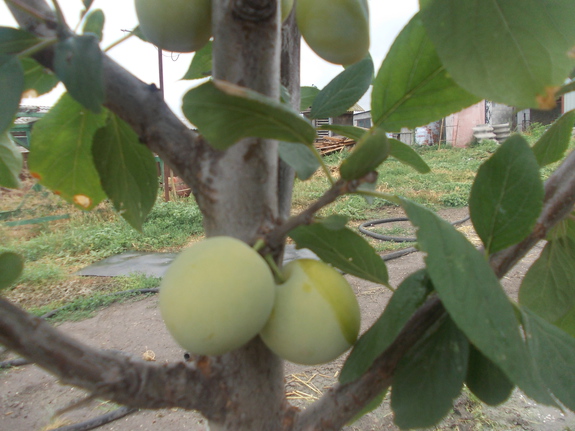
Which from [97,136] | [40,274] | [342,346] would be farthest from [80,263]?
[342,346]

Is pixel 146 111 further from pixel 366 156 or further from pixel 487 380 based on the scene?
pixel 487 380

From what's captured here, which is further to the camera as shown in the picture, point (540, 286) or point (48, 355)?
point (540, 286)

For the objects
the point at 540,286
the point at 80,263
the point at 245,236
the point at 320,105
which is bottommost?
the point at 80,263

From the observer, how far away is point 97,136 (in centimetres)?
48

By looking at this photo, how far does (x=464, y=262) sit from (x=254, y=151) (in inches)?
7.2

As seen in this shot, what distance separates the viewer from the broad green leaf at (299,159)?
1.30 feet

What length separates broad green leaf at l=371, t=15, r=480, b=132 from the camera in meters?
0.37

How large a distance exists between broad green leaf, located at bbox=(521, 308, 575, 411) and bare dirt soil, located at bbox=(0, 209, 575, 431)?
0.91 meters

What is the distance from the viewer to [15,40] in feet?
1.16

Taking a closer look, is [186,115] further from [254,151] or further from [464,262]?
[464,262]

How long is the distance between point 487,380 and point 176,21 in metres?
0.41

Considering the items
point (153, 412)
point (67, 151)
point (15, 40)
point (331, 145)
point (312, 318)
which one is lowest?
point (153, 412)

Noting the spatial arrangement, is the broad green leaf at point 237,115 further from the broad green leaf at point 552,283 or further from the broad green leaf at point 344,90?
the broad green leaf at point 552,283

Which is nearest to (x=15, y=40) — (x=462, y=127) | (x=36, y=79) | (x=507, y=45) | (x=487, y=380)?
(x=36, y=79)
